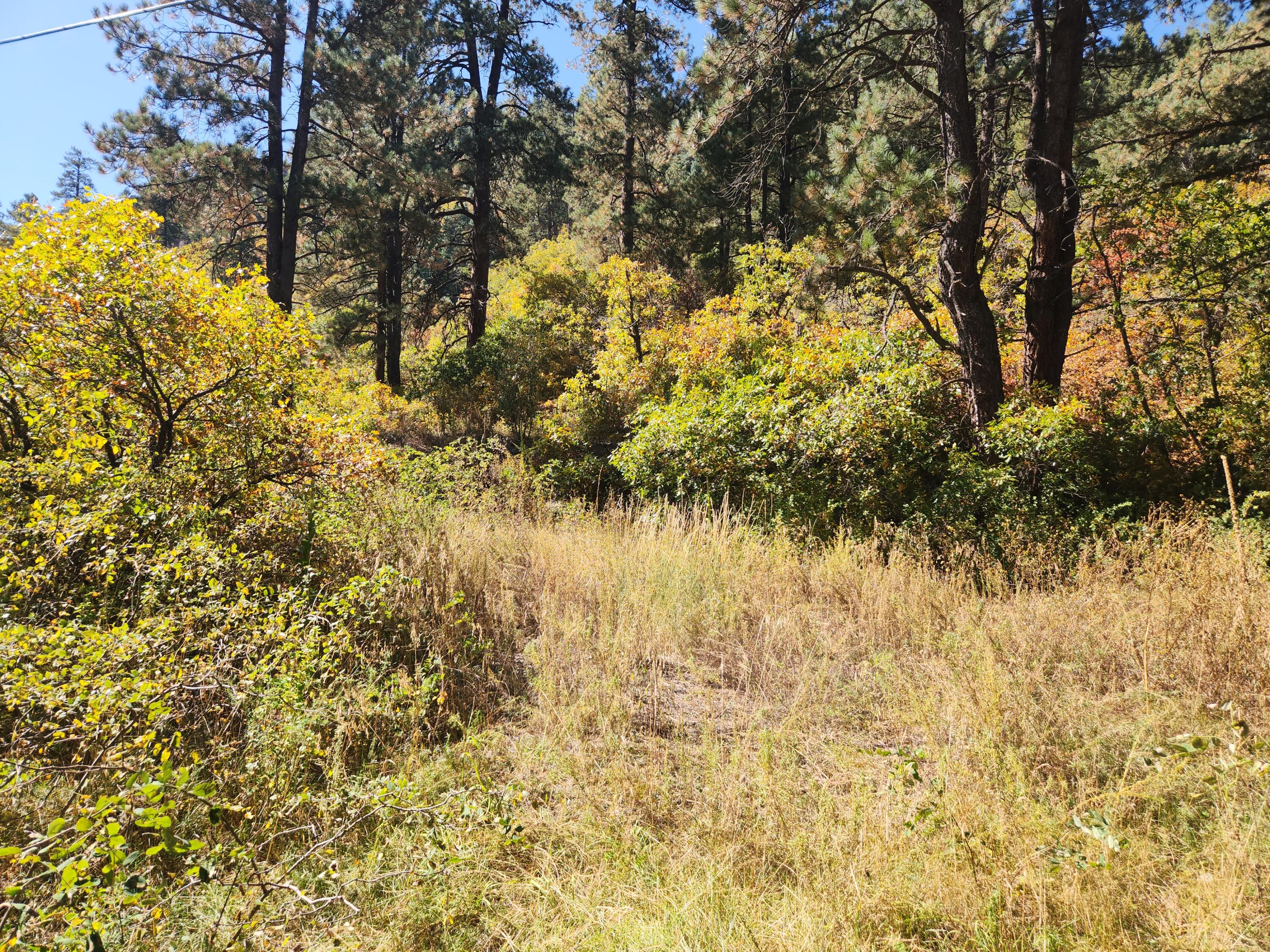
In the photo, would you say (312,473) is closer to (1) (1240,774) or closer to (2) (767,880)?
(2) (767,880)

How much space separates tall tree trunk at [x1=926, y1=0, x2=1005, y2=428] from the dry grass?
2054 mm

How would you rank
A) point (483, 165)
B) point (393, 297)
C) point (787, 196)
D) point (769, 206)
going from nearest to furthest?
point (483, 165)
point (393, 297)
point (787, 196)
point (769, 206)

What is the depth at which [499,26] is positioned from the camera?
1341cm

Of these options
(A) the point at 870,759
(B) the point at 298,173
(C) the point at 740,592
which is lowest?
(A) the point at 870,759

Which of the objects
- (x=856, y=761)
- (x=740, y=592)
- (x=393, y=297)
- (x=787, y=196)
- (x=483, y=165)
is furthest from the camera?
(x=787, y=196)

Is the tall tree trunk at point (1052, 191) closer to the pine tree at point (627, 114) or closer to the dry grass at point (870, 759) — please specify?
the dry grass at point (870, 759)

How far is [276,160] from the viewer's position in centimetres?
1211

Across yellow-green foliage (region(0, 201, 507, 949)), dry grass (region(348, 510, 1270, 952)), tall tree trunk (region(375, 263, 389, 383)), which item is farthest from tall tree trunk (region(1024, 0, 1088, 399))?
tall tree trunk (region(375, 263, 389, 383))

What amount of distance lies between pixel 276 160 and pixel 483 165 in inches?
176

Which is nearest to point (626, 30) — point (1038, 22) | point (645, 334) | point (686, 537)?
point (645, 334)

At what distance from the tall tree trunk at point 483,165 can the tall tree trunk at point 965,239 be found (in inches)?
430

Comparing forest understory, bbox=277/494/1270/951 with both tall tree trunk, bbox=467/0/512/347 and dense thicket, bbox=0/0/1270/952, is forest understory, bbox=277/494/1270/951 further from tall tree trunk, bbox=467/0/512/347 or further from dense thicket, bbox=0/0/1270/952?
tall tree trunk, bbox=467/0/512/347

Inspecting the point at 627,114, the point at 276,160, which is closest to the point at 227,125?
the point at 276,160

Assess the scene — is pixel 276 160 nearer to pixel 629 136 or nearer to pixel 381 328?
pixel 381 328
